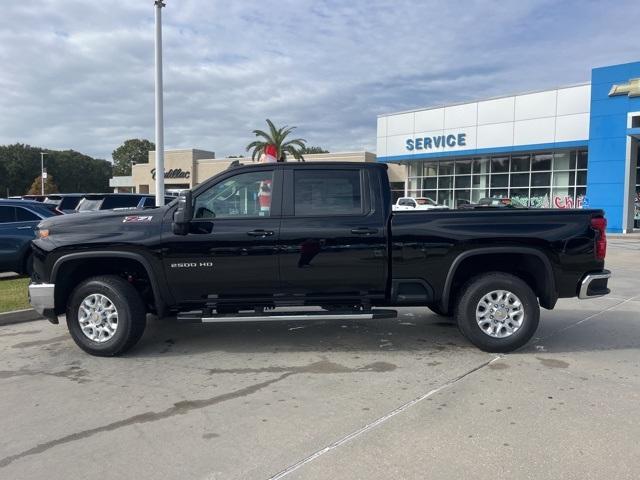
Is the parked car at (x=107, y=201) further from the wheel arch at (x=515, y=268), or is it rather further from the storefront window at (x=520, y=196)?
the storefront window at (x=520, y=196)

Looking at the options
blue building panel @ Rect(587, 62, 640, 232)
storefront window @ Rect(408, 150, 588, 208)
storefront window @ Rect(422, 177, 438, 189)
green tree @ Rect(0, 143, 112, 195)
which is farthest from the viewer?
green tree @ Rect(0, 143, 112, 195)

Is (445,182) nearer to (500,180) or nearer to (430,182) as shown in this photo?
(430,182)

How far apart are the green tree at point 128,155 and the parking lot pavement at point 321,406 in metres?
115

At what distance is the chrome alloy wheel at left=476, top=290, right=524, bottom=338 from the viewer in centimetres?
582

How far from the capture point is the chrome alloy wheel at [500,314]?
5.82 m

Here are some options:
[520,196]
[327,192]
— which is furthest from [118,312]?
[520,196]

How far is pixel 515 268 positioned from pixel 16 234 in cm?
919

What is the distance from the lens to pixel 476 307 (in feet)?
19.1

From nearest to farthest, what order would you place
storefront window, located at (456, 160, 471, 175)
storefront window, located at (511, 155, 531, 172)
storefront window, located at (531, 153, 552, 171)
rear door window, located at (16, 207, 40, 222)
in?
rear door window, located at (16, 207, 40, 222) → storefront window, located at (531, 153, 552, 171) → storefront window, located at (511, 155, 531, 172) → storefront window, located at (456, 160, 471, 175)

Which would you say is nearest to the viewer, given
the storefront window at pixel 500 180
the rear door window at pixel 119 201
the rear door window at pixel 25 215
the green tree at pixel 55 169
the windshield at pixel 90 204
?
the rear door window at pixel 25 215

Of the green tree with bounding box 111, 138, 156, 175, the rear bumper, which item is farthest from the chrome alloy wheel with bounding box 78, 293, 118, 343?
the green tree with bounding box 111, 138, 156, 175

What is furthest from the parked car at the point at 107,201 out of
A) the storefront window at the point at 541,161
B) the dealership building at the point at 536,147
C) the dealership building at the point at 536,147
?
the storefront window at the point at 541,161

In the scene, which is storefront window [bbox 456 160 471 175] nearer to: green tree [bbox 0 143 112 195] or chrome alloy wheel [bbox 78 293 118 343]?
chrome alloy wheel [bbox 78 293 118 343]

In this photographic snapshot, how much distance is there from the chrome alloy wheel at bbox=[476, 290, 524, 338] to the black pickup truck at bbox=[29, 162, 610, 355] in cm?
1
